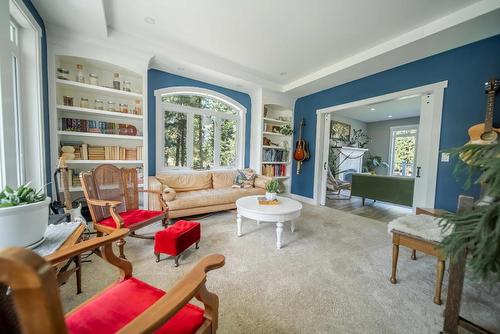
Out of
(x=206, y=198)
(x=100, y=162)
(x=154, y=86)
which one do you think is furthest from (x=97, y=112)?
(x=206, y=198)

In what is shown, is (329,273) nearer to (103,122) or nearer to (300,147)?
(300,147)

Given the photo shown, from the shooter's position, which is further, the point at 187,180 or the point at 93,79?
the point at 187,180

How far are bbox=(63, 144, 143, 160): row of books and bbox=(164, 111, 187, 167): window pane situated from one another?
62 centimetres

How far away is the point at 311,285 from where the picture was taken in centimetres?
164

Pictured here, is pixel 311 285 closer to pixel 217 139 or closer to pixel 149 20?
pixel 217 139

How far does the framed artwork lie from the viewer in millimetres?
6837

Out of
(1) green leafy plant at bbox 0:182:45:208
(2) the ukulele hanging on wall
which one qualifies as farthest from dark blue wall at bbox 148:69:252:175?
(1) green leafy plant at bbox 0:182:45:208

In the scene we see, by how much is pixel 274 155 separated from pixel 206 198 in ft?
7.37

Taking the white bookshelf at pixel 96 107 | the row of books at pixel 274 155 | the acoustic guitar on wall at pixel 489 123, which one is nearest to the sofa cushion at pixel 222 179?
the row of books at pixel 274 155

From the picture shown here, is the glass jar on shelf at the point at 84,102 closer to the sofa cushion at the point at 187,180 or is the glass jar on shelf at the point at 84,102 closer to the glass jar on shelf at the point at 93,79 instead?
the glass jar on shelf at the point at 93,79

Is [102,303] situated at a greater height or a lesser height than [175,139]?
lesser

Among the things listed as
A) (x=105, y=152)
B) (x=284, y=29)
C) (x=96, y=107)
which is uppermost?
(x=284, y=29)

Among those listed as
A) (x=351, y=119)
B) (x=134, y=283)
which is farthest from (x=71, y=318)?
(x=351, y=119)

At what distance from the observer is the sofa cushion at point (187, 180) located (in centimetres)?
343
